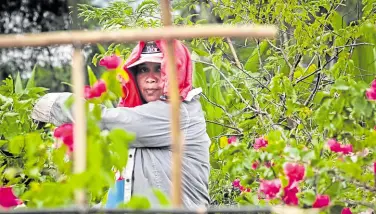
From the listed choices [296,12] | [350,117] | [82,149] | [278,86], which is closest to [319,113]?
[350,117]

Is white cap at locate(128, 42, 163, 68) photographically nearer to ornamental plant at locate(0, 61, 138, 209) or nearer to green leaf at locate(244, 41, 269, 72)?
ornamental plant at locate(0, 61, 138, 209)

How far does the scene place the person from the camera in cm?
233

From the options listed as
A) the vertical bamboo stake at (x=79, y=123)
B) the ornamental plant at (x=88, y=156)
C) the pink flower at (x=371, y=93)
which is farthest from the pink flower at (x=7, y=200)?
the pink flower at (x=371, y=93)

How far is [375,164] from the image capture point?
1.67 metres

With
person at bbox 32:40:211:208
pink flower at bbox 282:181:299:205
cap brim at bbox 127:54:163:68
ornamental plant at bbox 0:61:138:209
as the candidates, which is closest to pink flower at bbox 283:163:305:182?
pink flower at bbox 282:181:299:205

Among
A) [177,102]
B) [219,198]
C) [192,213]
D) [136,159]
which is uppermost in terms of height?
[177,102]

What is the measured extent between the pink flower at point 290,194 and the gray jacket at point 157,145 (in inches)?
28.8

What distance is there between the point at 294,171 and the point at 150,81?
102cm

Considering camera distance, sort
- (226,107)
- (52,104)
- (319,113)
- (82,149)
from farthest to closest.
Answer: (226,107)
(52,104)
(319,113)
(82,149)

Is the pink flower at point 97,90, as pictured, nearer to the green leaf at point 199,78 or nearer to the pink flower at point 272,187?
the pink flower at point 272,187

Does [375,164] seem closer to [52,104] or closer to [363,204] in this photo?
[363,204]

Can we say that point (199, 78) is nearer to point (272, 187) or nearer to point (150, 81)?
point (150, 81)

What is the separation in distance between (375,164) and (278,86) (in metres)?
0.92

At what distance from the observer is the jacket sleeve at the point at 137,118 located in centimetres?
224
